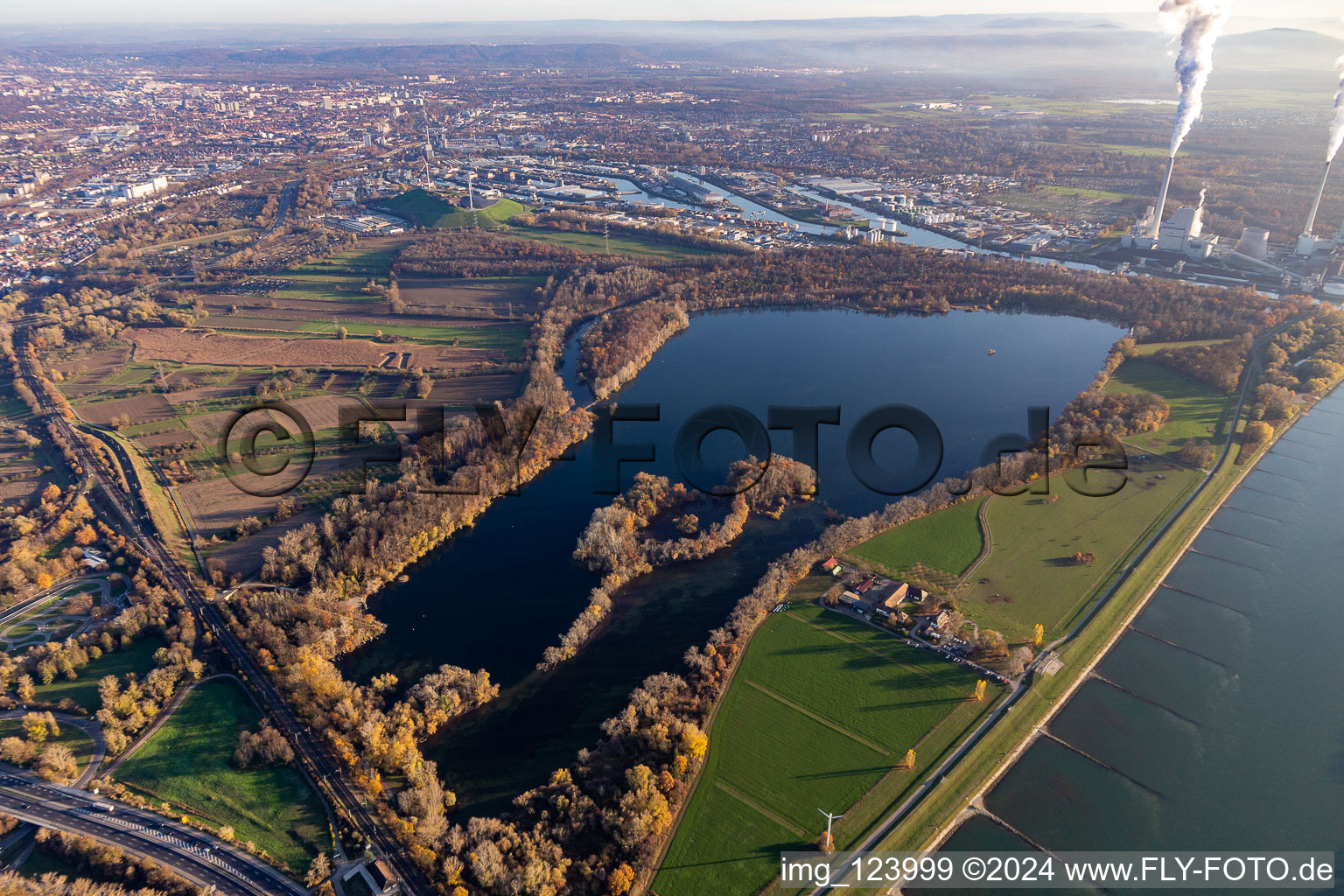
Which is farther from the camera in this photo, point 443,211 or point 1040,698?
point 443,211

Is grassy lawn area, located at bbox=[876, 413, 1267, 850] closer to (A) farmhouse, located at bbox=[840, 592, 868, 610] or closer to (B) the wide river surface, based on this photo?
(B) the wide river surface

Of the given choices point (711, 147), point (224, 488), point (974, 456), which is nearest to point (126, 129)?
point (711, 147)

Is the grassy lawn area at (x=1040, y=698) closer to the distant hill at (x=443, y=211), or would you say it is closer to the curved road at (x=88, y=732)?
the curved road at (x=88, y=732)

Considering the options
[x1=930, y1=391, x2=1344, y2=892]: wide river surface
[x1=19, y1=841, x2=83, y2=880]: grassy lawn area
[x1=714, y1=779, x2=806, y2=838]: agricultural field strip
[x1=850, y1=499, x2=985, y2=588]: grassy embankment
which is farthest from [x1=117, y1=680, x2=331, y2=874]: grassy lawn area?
[x1=850, y1=499, x2=985, y2=588]: grassy embankment

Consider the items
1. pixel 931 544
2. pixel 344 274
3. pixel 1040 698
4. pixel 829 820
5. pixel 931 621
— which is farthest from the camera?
pixel 344 274

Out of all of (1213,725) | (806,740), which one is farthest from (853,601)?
(1213,725)

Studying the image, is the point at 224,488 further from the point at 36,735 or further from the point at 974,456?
the point at 974,456

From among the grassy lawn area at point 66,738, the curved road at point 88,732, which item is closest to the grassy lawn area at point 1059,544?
the curved road at point 88,732

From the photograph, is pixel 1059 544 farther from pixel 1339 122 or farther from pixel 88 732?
pixel 1339 122
